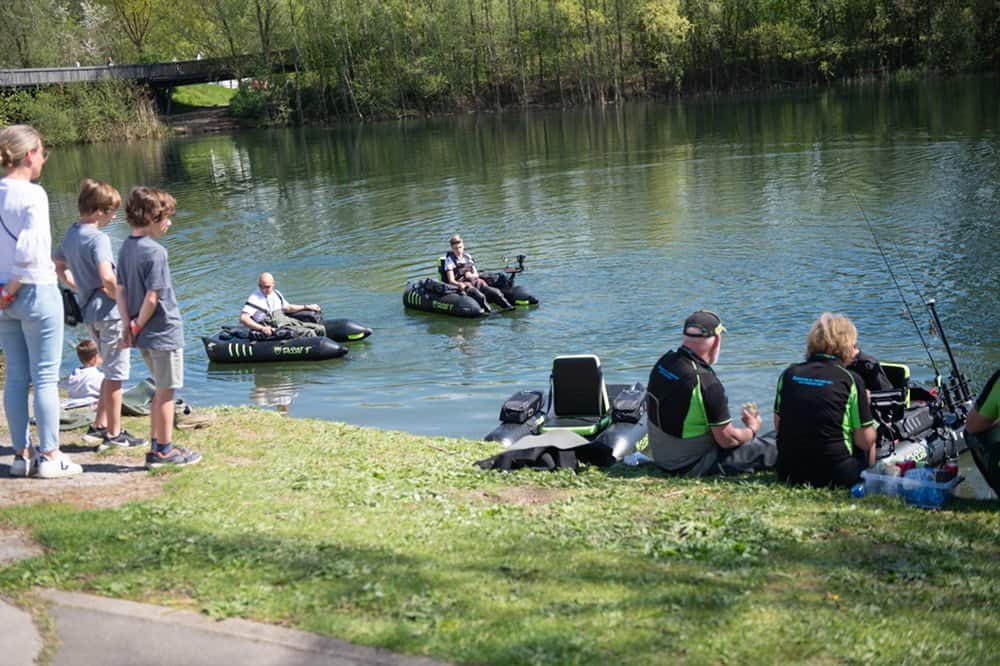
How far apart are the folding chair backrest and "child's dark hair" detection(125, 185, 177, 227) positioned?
4.57 m

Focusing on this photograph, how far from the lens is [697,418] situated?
7586 mm

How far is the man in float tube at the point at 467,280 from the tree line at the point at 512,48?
182 ft

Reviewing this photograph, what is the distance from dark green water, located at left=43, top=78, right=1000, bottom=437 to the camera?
14836 mm

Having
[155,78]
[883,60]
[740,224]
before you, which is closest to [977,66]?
[883,60]

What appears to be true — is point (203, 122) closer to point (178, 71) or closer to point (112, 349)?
point (178, 71)

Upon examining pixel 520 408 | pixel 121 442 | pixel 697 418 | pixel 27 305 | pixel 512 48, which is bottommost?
→ pixel 520 408

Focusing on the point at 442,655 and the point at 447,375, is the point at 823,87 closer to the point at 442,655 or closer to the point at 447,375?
the point at 447,375

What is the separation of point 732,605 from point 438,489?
108 inches

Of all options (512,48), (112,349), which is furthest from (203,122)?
(112,349)

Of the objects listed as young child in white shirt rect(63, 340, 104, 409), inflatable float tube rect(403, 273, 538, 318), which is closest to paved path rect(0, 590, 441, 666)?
young child in white shirt rect(63, 340, 104, 409)

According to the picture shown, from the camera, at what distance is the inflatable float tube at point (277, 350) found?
16391 mm

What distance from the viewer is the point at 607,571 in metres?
5.03

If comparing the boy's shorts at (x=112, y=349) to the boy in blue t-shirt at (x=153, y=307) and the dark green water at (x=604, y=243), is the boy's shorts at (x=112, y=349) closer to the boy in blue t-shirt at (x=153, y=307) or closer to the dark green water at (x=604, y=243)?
the boy in blue t-shirt at (x=153, y=307)

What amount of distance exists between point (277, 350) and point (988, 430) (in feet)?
39.8
